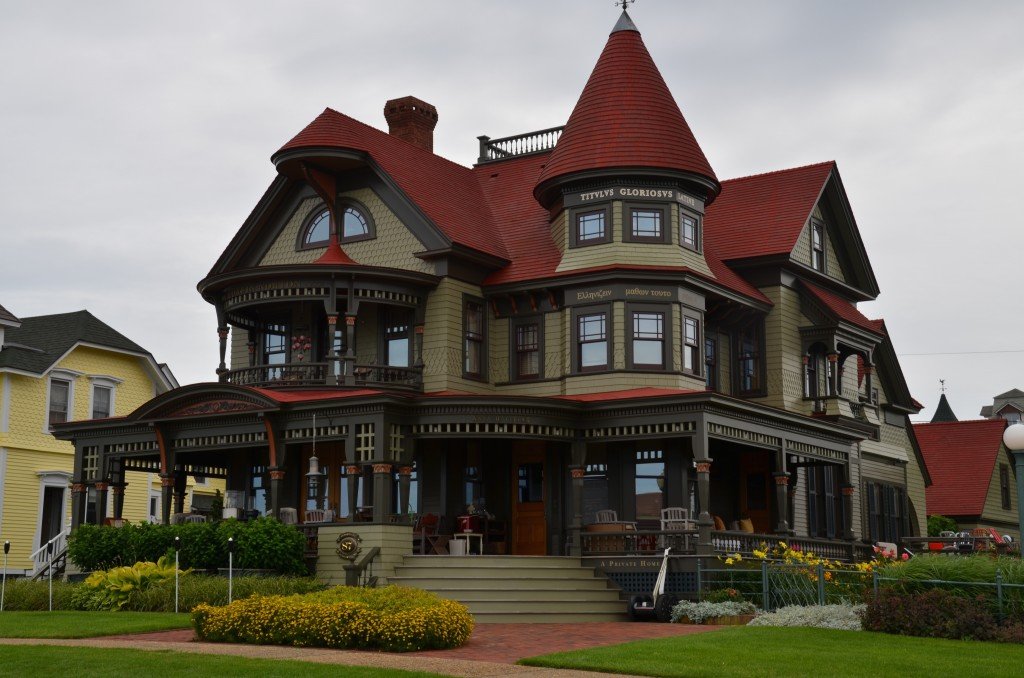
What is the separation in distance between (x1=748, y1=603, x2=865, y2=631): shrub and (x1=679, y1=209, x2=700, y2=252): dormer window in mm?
13326

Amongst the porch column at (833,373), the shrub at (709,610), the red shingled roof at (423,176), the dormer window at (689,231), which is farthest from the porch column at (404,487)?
the porch column at (833,373)

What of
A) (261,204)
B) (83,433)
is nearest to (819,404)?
(261,204)

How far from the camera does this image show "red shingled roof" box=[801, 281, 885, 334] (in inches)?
1443

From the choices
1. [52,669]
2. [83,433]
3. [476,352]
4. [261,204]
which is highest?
[261,204]

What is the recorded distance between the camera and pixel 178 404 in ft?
102

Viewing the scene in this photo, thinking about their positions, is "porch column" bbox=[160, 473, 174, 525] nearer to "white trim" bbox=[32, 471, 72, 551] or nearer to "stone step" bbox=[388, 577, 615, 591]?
"stone step" bbox=[388, 577, 615, 591]

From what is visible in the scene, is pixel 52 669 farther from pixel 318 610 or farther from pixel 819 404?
pixel 819 404

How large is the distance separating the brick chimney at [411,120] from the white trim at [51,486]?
1609 cm

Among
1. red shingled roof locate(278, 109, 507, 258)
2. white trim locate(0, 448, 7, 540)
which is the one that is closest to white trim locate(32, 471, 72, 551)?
white trim locate(0, 448, 7, 540)

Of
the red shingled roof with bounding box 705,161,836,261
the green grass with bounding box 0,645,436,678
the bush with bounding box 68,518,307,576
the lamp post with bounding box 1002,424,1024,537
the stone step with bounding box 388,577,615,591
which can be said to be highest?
the red shingled roof with bounding box 705,161,836,261

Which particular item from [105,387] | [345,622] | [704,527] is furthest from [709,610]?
[105,387]

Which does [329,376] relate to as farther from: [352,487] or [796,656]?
[796,656]

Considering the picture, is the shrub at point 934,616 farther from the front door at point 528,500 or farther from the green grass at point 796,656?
the front door at point 528,500

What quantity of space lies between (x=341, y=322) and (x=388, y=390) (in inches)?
122
